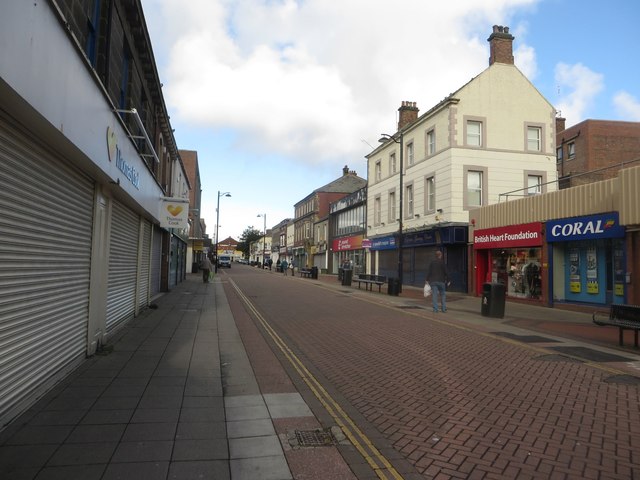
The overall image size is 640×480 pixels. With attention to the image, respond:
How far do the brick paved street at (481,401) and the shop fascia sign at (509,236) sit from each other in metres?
8.64

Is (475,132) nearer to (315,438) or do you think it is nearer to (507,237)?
(507,237)

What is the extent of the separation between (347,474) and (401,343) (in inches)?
222

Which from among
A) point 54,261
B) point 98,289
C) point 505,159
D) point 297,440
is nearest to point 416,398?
point 297,440

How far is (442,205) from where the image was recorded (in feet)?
78.9

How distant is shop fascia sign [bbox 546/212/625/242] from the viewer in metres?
13.6

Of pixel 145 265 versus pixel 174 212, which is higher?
pixel 174 212

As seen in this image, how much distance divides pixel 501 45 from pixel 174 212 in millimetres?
19718

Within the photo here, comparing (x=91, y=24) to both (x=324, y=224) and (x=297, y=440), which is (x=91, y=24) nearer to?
(x=297, y=440)

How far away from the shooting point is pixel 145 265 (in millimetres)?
13438

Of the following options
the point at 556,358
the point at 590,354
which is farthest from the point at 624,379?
the point at 590,354

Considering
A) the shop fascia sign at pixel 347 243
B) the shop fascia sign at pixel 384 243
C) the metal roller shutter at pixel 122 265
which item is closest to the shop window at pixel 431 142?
the shop fascia sign at pixel 384 243

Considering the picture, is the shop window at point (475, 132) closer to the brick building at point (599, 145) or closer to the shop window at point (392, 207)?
the shop window at point (392, 207)

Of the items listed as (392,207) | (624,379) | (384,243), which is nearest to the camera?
(624,379)

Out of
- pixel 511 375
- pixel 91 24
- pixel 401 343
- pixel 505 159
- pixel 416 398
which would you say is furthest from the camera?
→ pixel 505 159
